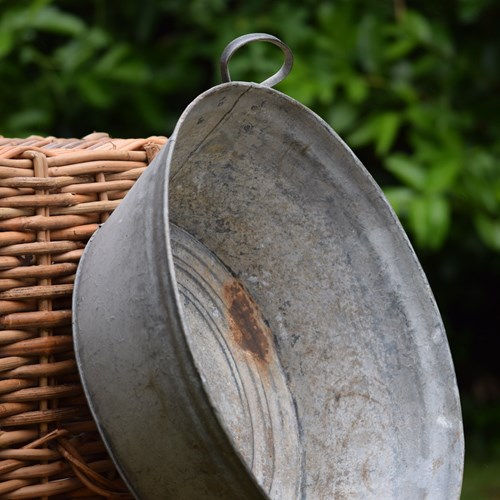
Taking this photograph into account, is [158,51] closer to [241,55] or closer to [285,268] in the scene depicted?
[241,55]

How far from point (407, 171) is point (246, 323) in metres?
1.19

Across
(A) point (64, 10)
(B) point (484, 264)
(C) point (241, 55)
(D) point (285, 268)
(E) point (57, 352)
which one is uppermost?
(A) point (64, 10)

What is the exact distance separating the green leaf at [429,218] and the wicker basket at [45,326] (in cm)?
138

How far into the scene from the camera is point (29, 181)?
1.37 m

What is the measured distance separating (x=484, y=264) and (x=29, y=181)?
2308 millimetres

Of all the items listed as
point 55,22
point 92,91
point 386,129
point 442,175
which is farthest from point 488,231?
point 55,22

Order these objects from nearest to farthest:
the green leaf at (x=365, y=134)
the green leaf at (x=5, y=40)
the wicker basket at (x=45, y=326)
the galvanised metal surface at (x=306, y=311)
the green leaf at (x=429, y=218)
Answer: the wicker basket at (x=45, y=326)
the galvanised metal surface at (x=306, y=311)
the green leaf at (x=5, y=40)
the green leaf at (x=429, y=218)
the green leaf at (x=365, y=134)

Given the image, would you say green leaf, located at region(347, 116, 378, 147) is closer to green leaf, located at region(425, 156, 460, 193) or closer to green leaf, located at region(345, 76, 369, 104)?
green leaf, located at region(345, 76, 369, 104)

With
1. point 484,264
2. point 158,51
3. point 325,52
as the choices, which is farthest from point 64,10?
point 484,264

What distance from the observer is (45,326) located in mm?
1376

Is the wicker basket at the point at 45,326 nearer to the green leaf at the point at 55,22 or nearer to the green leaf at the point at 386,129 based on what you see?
the green leaf at the point at 55,22

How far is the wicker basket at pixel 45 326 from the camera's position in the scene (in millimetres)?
1351

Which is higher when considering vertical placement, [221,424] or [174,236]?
[174,236]

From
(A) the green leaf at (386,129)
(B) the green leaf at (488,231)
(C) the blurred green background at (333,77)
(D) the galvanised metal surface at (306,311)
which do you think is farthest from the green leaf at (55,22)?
(B) the green leaf at (488,231)
